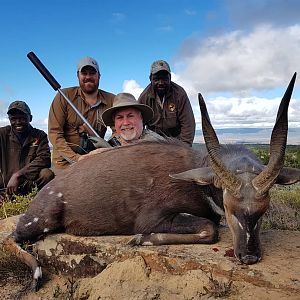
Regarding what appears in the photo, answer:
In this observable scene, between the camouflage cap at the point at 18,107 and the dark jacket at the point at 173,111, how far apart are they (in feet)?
8.09

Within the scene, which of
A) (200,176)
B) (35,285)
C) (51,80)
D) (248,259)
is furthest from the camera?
(51,80)

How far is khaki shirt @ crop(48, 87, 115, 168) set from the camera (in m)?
8.40

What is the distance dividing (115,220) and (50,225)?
864 mm

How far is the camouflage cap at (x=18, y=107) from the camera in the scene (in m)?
8.96

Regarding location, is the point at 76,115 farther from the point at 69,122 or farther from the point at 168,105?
the point at 168,105

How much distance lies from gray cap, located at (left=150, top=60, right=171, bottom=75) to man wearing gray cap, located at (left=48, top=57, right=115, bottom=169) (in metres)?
1.16

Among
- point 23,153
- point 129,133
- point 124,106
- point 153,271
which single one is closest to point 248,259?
point 153,271

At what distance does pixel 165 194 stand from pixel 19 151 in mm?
5429

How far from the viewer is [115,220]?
511 centimetres

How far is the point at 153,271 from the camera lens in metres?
4.43

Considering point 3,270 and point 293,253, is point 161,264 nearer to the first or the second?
point 293,253

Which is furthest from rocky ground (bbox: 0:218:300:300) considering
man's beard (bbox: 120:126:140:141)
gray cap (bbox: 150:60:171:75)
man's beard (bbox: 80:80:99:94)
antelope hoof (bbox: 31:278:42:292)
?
gray cap (bbox: 150:60:171:75)

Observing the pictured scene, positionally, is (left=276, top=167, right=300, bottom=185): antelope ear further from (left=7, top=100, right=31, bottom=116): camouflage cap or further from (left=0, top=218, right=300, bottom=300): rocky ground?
(left=7, top=100, right=31, bottom=116): camouflage cap

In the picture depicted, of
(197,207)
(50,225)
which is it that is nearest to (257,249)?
(197,207)
